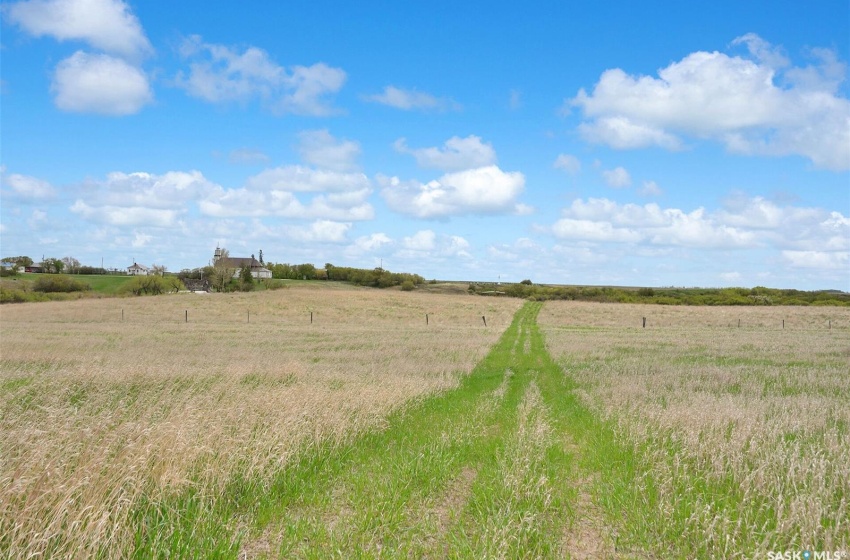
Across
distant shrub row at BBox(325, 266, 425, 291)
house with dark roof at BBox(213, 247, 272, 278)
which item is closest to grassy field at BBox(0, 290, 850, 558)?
distant shrub row at BBox(325, 266, 425, 291)

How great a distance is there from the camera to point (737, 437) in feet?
33.1

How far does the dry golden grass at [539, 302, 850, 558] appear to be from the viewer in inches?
263

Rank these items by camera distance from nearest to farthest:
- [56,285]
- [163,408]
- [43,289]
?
[163,408]
[43,289]
[56,285]

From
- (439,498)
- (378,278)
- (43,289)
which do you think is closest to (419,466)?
(439,498)

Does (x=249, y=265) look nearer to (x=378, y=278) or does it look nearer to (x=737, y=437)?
(x=378, y=278)

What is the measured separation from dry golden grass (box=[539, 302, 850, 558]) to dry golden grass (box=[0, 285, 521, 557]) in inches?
226

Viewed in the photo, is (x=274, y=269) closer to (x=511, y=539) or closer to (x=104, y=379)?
(x=104, y=379)

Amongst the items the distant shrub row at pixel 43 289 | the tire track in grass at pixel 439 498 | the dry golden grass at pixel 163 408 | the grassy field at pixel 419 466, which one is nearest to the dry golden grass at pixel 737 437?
the grassy field at pixel 419 466

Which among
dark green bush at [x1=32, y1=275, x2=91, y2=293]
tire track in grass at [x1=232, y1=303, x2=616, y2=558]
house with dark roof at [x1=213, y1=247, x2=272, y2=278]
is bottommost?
tire track in grass at [x1=232, y1=303, x2=616, y2=558]

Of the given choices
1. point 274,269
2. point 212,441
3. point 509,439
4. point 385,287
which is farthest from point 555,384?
point 274,269

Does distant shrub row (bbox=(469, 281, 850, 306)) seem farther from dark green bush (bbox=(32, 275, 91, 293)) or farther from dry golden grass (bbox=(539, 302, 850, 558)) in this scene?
dry golden grass (bbox=(539, 302, 850, 558))

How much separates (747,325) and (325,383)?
53.7m

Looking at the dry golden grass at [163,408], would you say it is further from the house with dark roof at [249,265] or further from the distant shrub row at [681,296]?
the house with dark roof at [249,265]

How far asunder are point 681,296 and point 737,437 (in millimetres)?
107734
